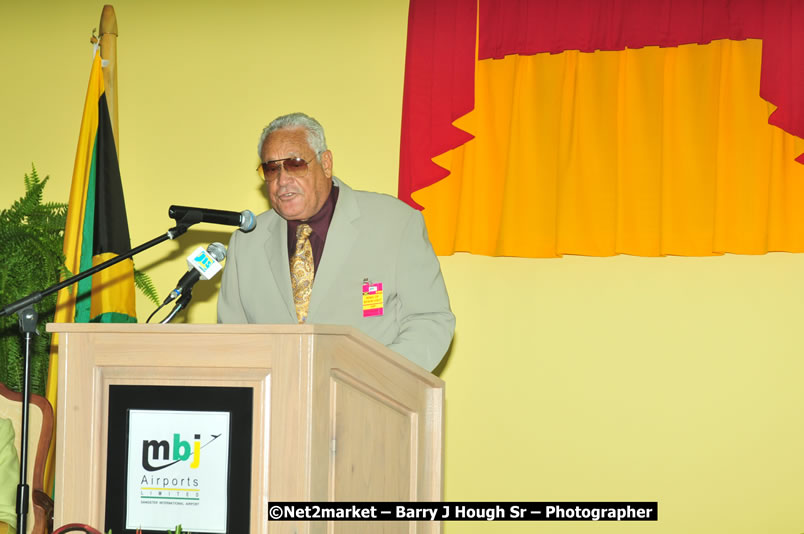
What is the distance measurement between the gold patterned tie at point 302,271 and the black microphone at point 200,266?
2.03ft

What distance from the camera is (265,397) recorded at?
167 cm

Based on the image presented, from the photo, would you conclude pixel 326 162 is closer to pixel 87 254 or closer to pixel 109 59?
pixel 87 254

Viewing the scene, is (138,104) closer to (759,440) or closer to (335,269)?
(335,269)

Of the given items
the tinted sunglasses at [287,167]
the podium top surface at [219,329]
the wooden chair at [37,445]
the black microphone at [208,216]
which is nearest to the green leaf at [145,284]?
the wooden chair at [37,445]

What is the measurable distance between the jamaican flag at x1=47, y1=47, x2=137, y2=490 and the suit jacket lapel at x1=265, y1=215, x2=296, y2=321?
1332 millimetres

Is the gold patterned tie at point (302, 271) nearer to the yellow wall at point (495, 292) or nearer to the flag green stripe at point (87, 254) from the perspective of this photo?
the yellow wall at point (495, 292)

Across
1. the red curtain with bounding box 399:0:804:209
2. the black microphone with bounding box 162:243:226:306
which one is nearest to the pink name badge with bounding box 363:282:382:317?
the black microphone with bounding box 162:243:226:306

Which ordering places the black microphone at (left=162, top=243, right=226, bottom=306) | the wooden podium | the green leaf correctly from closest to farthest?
A: the wooden podium
the black microphone at (left=162, top=243, right=226, bottom=306)
the green leaf

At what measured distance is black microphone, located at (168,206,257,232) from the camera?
2.18 meters

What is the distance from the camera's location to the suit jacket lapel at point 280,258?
8.96ft

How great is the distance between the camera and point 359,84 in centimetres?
423

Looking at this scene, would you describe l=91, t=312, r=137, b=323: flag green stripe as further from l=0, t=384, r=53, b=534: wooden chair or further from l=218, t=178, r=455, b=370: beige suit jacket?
l=218, t=178, r=455, b=370: beige suit jacket

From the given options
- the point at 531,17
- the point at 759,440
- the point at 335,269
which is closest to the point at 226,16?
the point at 531,17

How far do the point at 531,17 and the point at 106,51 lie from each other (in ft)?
6.79
